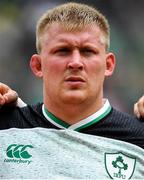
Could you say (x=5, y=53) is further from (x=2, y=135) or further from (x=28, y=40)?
(x=2, y=135)

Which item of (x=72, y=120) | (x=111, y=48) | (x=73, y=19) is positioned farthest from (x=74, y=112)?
(x=111, y=48)

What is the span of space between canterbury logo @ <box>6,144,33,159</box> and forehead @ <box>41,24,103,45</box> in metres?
0.45

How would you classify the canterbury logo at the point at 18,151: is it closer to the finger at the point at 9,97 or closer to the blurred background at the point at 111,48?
the finger at the point at 9,97

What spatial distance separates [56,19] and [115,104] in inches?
114

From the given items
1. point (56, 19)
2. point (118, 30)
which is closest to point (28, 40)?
point (118, 30)

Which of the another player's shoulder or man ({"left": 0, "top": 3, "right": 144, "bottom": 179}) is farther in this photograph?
the another player's shoulder

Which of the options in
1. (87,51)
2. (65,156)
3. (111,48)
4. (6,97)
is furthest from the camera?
(111,48)

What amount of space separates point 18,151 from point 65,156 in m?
0.19

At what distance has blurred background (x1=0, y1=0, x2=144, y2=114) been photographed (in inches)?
197

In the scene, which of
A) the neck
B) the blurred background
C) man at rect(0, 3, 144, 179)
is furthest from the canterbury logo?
the blurred background

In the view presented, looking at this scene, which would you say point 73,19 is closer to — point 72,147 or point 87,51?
point 87,51

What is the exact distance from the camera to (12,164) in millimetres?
1970

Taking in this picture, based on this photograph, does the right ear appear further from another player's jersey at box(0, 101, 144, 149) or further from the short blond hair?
another player's jersey at box(0, 101, 144, 149)

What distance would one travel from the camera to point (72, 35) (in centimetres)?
209
